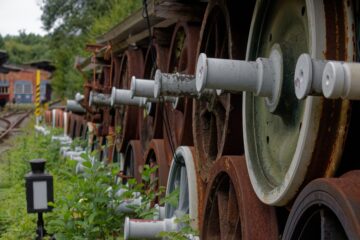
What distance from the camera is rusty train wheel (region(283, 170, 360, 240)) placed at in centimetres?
135

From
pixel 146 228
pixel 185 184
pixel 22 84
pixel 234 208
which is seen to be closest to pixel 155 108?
pixel 185 184

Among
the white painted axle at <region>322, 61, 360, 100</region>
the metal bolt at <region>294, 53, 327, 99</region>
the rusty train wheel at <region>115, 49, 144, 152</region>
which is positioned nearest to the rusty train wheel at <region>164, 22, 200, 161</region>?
the rusty train wheel at <region>115, 49, 144, 152</region>

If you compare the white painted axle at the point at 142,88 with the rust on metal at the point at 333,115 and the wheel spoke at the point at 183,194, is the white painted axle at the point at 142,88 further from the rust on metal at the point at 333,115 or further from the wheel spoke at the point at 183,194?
the rust on metal at the point at 333,115

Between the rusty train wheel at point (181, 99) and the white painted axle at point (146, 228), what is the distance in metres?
0.62

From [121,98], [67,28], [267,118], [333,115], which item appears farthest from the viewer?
[67,28]

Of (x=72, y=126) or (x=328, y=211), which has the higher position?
(x=328, y=211)

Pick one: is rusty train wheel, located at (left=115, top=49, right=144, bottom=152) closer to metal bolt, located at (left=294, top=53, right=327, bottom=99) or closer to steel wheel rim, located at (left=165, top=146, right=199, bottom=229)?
steel wheel rim, located at (left=165, top=146, right=199, bottom=229)

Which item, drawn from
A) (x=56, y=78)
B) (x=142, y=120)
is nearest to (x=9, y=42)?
(x=56, y=78)

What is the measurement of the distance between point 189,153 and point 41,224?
6.47 ft

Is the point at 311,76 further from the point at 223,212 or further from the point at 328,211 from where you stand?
the point at 223,212

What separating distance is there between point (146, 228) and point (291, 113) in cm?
152

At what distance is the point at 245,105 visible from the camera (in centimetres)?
242

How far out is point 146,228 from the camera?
128 inches

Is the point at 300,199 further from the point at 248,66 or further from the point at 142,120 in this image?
the point at 142,120
